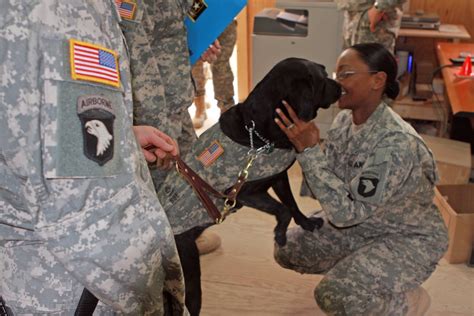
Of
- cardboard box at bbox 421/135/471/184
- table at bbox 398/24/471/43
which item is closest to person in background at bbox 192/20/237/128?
table at bbox 398/24/471/43

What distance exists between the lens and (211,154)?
1.80 metres

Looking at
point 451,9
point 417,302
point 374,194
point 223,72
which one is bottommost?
point 417,302

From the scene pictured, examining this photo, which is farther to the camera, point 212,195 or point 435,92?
point 435,92

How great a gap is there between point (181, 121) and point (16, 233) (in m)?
1.40

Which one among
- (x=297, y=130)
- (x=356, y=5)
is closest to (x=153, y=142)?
(x=297, y=130)

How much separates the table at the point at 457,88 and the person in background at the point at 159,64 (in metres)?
1.30

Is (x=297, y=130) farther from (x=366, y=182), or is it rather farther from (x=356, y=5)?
(x=356, y=5)

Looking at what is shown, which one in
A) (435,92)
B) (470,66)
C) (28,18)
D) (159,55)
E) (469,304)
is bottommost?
(469,304)

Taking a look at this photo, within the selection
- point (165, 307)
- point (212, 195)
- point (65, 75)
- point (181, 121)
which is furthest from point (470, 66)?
point (65, 75)

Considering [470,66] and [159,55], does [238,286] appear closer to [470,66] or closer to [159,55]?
[159,55]

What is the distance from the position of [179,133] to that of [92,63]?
141cm

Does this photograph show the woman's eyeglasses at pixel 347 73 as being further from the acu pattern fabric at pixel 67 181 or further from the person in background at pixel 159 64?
the acu pattern fabric at pixel 67 181

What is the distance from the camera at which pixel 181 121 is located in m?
2.24

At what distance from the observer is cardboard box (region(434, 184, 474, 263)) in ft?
A: 7.64
